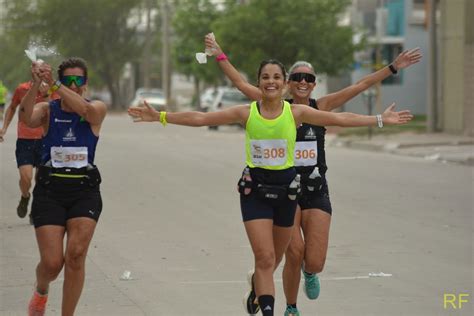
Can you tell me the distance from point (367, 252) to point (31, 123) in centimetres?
523

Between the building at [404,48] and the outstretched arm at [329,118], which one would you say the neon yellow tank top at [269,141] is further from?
the building at [404,48]

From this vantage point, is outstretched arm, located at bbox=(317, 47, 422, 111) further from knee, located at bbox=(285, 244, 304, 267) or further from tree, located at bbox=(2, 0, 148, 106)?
tree, located at bbox=(2, 0, 148, 106)

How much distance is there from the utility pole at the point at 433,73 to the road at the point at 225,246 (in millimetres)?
13707

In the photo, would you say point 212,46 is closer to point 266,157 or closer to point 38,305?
point 266,157

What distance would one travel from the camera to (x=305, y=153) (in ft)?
28.1

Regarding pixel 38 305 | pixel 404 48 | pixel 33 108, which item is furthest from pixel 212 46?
pixel 404 48

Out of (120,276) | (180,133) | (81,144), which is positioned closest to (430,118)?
(180,133)

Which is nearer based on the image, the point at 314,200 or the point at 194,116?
the point at 194,116

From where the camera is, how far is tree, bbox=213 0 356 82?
155 ft

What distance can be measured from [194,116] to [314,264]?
5.06ft

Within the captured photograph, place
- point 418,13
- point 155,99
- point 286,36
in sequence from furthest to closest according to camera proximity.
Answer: point 155,99 < point 418,13 < point 286,36

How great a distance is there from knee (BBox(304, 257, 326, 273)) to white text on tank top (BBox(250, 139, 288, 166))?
3.52ft

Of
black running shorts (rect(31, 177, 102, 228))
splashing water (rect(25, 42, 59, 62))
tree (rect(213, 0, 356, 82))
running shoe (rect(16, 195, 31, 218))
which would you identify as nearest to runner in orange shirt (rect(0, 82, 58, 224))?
running shoe (rect(16, 195, 31, 218))

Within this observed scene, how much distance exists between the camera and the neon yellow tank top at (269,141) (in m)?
7.78
